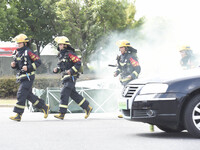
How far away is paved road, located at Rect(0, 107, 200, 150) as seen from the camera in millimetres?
7164

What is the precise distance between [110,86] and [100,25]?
31.4 meters

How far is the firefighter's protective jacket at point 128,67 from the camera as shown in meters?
12.1

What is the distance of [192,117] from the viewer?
7.68 m

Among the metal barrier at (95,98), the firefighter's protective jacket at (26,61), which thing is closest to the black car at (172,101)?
the firefighter's protective jacket at (26,61)

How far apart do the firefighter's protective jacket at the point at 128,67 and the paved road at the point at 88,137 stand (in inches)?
67.7

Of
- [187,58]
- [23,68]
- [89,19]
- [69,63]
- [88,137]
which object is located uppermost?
[89,19]

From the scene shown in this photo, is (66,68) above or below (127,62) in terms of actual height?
below

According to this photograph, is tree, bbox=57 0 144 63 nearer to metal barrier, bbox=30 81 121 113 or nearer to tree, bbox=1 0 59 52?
tree, bbox=1 0 59 52

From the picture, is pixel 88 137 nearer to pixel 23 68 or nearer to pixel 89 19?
pixel 23 68

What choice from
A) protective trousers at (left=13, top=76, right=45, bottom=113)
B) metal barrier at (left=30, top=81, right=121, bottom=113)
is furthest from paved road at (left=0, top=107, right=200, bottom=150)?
metal barrier at (left=30, top=81, right=121, bottom=113)

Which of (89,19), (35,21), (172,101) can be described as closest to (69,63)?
(172,101)

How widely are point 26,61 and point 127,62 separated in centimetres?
234

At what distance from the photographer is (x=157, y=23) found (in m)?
60.2

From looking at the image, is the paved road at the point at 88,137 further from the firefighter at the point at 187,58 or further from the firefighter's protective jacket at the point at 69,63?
the firefighter at the point at 187,58
